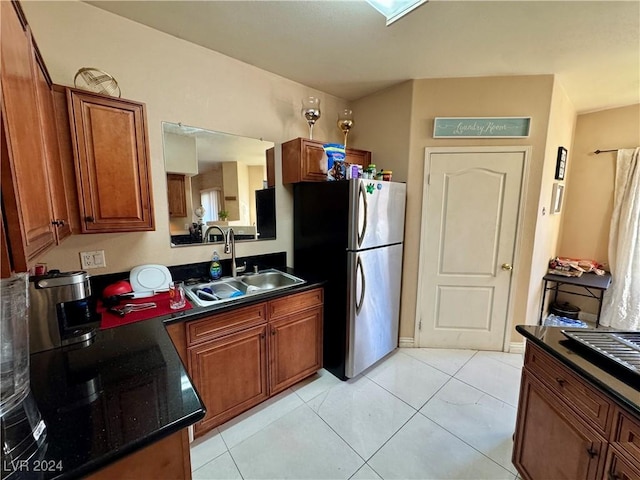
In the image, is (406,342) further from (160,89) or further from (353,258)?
(160,89)

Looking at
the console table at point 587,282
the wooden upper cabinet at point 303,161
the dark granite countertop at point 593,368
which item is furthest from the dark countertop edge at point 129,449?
the console table at point 587,282

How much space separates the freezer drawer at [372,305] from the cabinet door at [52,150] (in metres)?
1.70

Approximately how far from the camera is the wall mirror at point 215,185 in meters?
1.99

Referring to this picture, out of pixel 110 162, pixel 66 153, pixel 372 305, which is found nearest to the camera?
pixel 66 153

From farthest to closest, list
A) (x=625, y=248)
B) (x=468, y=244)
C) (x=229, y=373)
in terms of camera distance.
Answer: (x=625, y=248) → (x=468, y=244) → (x=229, y=373)

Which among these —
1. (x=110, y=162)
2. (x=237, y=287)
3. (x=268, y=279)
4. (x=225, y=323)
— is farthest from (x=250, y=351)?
(x=110, y=162)

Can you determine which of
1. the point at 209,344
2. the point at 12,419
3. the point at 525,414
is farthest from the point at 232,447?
the point at 525,414

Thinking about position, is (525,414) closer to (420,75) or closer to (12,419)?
(12,419)

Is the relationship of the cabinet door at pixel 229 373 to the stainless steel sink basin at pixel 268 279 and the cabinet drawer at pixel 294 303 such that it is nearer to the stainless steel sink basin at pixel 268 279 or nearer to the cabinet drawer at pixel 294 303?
the cabinet drawer at pixel 294 303

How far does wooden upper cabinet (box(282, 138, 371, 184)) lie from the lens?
231cm

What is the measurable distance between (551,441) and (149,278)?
235cm

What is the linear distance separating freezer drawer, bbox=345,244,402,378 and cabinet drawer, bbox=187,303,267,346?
29.0 inches

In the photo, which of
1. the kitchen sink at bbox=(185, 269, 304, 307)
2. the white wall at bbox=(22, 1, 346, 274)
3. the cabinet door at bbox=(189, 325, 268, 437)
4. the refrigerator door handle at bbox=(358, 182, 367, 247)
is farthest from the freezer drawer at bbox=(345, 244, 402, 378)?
the white wall at bbox=(22, 1, 346, 274)

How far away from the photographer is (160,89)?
1.86m
